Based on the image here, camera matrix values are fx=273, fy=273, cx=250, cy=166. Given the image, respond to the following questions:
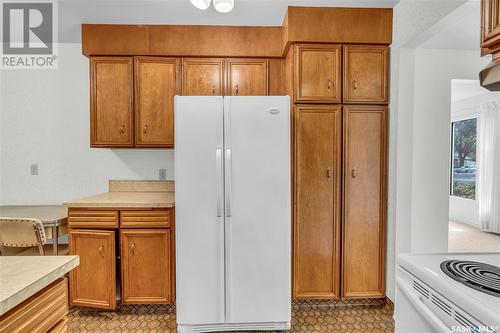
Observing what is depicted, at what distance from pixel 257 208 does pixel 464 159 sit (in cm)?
560

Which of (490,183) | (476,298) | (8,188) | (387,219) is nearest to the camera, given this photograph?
(476,298)

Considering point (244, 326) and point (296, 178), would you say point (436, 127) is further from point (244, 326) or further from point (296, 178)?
point (244, 326)

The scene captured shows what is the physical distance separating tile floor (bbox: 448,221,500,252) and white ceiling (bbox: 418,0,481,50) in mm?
2829

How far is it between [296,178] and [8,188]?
9.79ft

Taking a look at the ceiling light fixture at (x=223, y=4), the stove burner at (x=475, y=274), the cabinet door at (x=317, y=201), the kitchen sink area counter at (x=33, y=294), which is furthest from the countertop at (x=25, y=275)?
the cabinet door at (x=317, y=201)

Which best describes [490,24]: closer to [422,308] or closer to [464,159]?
[422,308]

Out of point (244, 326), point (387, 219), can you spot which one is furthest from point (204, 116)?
point (387, 219)

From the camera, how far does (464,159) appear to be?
18.2ft

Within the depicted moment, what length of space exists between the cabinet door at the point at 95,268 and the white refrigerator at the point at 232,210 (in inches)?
24.4

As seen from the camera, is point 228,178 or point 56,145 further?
point 56,145

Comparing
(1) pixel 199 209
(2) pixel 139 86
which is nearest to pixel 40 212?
(2) pixel 139 86

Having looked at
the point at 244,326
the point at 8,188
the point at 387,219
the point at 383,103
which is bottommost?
the point at 244,326

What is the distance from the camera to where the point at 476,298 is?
808 millimetres

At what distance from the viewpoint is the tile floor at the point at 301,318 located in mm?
2090
